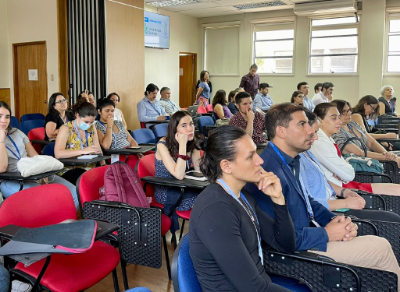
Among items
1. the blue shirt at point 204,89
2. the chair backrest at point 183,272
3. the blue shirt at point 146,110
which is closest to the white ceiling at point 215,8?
→ the blue shirt at point 204,89

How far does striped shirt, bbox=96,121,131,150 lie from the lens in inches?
167

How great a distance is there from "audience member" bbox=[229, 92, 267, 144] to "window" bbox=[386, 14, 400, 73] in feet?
22.1

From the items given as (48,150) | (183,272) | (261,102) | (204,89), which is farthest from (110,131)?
(204,89)

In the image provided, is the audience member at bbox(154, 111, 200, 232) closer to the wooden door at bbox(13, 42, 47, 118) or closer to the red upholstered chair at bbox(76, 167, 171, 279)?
the red upholstered chair at bbox(76, 167, 171, 279)

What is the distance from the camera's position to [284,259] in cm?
170

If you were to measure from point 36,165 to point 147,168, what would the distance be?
79 centimetres

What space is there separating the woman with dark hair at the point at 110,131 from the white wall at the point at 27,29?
3364 mm

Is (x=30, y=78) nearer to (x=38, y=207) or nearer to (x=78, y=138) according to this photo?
(x=78, y=138)

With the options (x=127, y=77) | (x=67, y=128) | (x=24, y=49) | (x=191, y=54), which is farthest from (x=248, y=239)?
(x=191, y=54)

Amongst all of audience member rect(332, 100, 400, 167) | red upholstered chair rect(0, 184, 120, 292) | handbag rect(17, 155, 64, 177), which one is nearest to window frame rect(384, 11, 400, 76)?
audience member rect(332, 100, 400, 167)

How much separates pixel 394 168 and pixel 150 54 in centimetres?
797

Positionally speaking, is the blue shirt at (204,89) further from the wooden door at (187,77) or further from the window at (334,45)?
the window at (334,45)

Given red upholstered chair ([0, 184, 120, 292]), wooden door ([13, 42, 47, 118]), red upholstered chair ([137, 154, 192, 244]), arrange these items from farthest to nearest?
wooden door ([13, 42, 47, 118]), red upholstered chair ([137, 154, 192, 244]), red upholstered chair ([0, 184, 120, 292])

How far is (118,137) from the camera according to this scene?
14.3 ft
